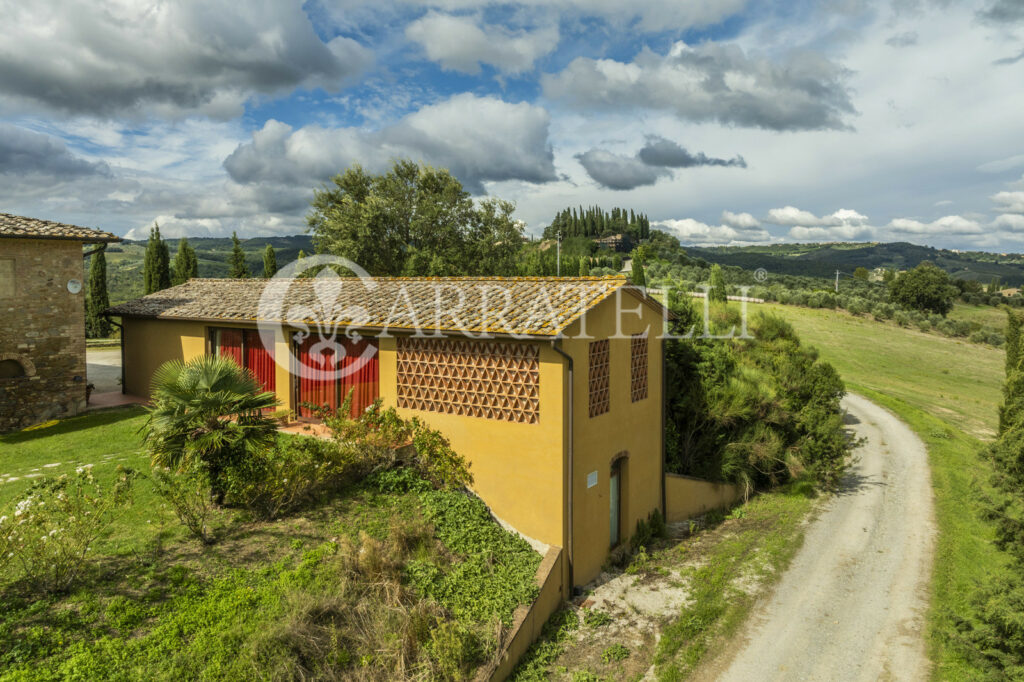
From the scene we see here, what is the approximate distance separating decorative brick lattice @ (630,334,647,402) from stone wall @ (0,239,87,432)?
600 inches

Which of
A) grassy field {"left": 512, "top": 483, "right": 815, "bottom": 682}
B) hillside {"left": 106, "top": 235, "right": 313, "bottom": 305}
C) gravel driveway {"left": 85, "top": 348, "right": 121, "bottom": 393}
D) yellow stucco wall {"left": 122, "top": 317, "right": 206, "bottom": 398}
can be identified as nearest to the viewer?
grassy field {"left": 512, "top": 483, "right": 815, "bottom": 682}

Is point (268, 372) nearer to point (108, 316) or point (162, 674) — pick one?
point (108, 316)

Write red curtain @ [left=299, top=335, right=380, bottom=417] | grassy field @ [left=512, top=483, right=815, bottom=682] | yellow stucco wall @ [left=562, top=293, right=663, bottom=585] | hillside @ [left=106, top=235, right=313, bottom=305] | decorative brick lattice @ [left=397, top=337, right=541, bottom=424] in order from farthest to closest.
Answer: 1. hillside @ [left=106, top=235, right=313, bottom=305]
2. red curtain @ [left=299, top=335, right=380, bottom=417]
3. yellow stucco wall @ [left=562, top=293, right=663, bottom=585]
4. decorative brick lattice @ [left=397, top=337, right=541, bottom=424]
5. grassy field @ [left=512, top=483, right=815, bottom=682]

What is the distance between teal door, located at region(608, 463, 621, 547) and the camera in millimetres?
12898

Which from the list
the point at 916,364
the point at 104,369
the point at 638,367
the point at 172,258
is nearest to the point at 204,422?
the point at 638,367

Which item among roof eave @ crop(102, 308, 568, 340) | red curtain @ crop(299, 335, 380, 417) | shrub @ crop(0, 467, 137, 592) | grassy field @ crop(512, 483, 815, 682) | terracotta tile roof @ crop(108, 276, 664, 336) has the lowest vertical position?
grassy field @ crop(512, 483, 815, 682)

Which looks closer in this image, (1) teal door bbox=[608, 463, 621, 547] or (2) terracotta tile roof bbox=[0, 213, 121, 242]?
(1) teal door bbox=[608, 463, 621, 547]

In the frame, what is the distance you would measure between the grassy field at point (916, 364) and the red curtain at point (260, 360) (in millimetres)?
23241

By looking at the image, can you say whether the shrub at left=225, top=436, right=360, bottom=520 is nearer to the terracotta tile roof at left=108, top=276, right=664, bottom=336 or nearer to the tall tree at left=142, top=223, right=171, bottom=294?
the terracotta tile roof at left=108, top=276, right=664, bottom=336

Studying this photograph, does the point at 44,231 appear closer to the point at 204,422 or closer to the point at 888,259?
the point at 204,422

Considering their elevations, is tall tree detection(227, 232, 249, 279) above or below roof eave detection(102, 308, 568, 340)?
above

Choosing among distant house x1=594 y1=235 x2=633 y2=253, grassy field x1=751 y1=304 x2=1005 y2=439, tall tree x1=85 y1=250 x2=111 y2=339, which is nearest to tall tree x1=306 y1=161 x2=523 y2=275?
tall tree x1=85 y1=250 x2=111 y2=339

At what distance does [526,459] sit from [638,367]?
4504mm

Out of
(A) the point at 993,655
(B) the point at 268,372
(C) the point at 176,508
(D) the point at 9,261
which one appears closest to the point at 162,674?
(C) the point at 176,508
